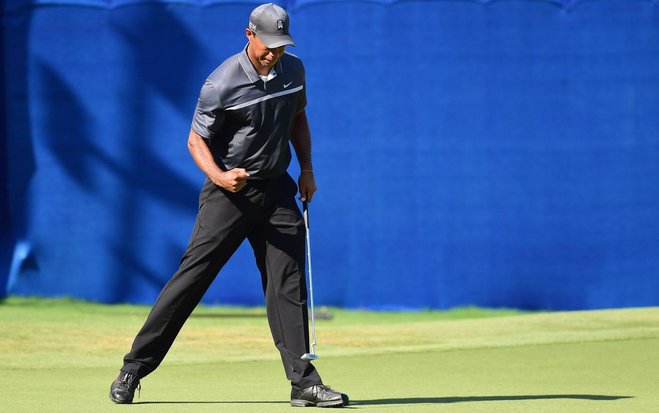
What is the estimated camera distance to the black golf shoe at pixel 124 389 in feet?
15.6

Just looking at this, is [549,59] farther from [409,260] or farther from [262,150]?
[262,150]

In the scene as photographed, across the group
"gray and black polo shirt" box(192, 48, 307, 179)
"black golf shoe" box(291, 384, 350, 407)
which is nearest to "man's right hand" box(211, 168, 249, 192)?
"gray and black polo shirt" box(192, 48, 307, 179)

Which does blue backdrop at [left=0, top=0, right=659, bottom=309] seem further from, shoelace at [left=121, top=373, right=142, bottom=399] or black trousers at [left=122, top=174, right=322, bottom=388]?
shoelace at [left=121, top=373, right=142, bottom=399]

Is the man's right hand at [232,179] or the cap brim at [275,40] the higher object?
the cap brim at [275,40]

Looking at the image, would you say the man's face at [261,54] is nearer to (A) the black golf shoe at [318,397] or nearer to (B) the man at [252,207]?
(B) the man at [252,207]

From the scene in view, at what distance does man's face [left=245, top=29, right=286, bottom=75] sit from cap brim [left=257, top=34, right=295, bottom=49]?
27 mm

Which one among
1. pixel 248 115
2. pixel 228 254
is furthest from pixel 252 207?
pixel 248 115

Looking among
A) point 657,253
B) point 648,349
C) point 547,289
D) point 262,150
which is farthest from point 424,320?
point 262,150

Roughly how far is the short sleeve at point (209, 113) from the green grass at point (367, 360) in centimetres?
104

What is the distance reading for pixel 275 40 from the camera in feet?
15.1

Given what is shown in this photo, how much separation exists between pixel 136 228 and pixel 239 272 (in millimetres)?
988

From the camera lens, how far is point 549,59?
10.6 meters

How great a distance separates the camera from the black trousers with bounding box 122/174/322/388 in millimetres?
4840

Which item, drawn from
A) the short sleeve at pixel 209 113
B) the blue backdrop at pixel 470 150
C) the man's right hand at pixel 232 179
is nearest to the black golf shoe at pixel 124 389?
the man's right hand at pixel 232 179
